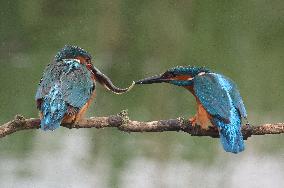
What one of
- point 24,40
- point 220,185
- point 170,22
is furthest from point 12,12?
point 220,185

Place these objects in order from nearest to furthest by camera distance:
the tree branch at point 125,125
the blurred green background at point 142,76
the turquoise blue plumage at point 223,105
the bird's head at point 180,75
Result: the tree branch at point 125,125 < the turquoise blue plumage at point 223,105 < the bird's head at point 180,75 < the blurred green background at point 142,76

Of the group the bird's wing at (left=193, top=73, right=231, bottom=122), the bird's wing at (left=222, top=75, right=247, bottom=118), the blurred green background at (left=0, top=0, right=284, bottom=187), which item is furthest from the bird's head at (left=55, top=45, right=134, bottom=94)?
the blurred green background at (left=0, top=0, right=284, bottom=187)

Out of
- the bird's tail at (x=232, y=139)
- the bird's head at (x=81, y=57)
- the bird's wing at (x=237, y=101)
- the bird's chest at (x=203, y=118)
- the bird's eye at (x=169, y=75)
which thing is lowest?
the bird's tail at (x=232, y=139)

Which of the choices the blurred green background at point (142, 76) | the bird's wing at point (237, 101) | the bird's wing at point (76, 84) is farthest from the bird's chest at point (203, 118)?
the blurred green background at point (142, 76)

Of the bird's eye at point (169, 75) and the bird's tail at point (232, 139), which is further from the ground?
the bird's eye at point (169, 75)

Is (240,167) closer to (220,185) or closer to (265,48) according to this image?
(220,185)

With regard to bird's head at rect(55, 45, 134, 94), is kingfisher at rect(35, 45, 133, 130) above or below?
below

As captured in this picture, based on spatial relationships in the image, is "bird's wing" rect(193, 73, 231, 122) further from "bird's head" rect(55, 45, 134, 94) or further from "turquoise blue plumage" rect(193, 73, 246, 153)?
"bird's head" rect(55, 45, 134, 94)

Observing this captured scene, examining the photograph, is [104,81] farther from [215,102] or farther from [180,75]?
[215,102]

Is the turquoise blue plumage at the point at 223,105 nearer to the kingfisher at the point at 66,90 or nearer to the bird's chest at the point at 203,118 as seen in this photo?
the bird's chest at the point at 203,118

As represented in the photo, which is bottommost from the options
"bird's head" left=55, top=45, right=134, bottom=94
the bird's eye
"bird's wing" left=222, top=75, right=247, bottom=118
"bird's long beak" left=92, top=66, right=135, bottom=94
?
"bird's wing" left=222, top=75, right=247, bottom=118
